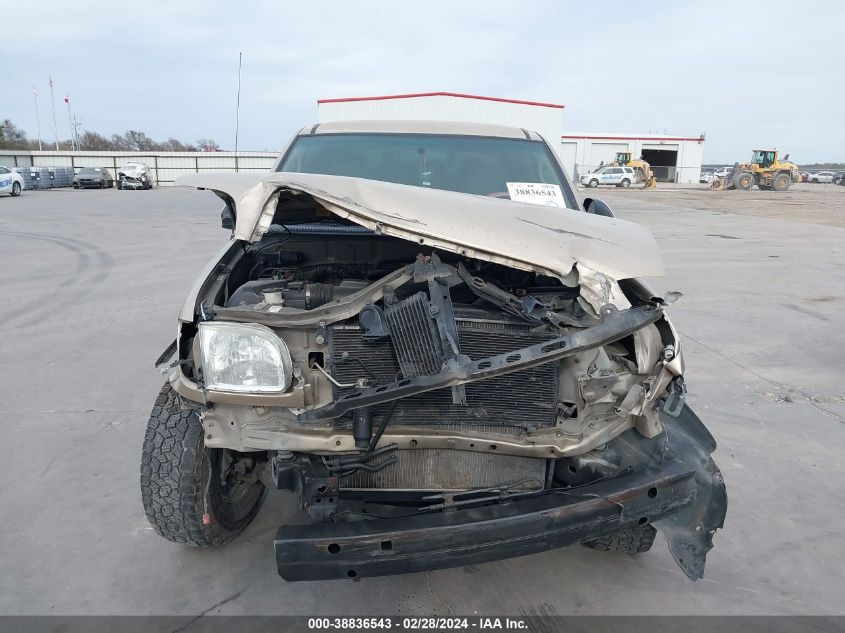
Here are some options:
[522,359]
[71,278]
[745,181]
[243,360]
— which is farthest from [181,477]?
[745,181]

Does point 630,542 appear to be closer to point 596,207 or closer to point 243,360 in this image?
point 243,360

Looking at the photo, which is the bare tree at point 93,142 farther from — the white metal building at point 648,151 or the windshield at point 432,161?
the windshield at point 432,161

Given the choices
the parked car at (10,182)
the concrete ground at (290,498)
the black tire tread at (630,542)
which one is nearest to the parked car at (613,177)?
the parked car at (10,182)

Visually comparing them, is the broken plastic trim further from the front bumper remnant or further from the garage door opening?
the garage door opening

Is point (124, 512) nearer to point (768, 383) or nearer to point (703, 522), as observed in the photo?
point (703, 522)

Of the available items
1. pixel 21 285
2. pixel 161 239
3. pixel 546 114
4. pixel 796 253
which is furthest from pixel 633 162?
pixel 21 285

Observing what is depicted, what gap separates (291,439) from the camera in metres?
2.09

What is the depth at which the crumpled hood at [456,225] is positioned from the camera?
200 cm

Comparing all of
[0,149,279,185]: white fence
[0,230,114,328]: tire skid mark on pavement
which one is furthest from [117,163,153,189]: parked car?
[0,230,114,328]: tire skid mark on pavement

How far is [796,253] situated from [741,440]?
29.1 feet

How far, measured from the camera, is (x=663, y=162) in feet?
186

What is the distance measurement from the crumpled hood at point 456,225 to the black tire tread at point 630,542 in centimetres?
110

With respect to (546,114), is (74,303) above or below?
below

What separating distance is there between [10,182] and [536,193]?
1091 inches
